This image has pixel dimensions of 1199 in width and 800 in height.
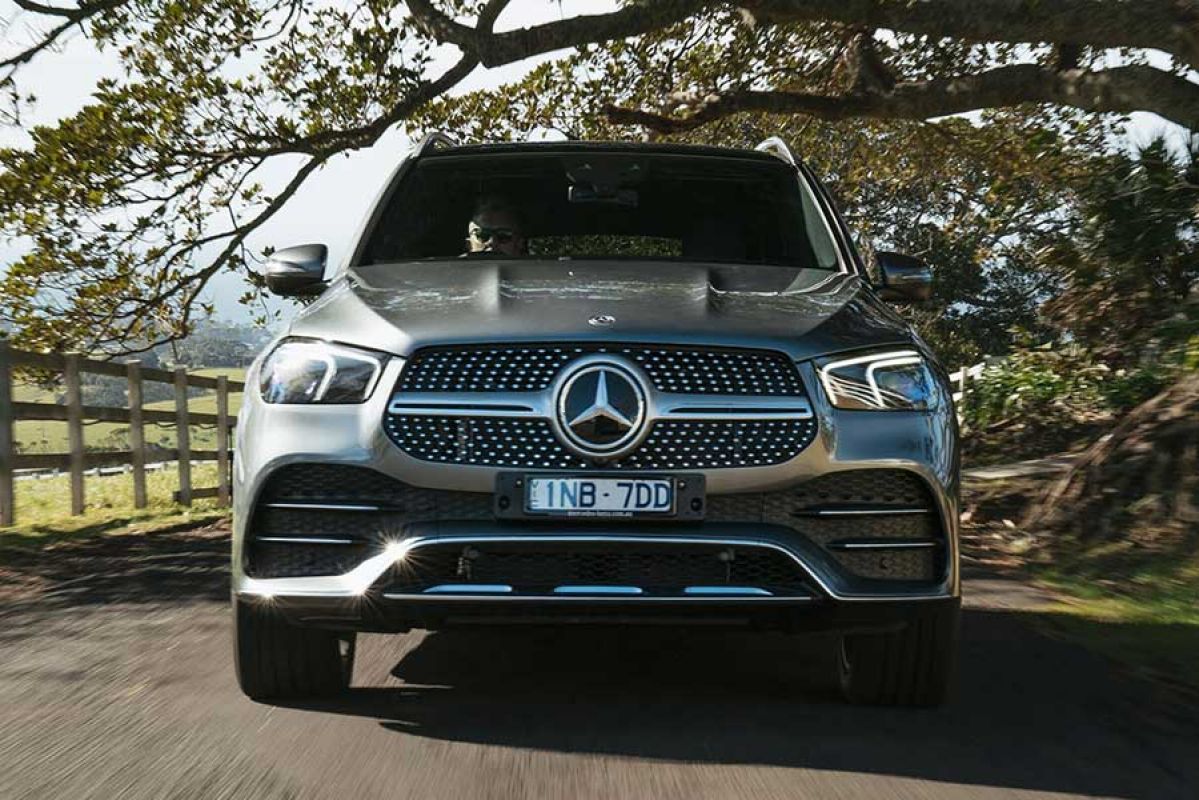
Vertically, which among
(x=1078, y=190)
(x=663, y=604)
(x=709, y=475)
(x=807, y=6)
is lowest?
(x=663, y=604)

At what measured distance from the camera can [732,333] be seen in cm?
415

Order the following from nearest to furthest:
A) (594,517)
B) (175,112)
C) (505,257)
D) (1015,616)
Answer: (594,517) → (505,257) → (1015,616) → (175,112)

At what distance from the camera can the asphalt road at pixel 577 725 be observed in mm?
3666

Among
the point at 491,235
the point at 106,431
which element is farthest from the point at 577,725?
the point at 106,431

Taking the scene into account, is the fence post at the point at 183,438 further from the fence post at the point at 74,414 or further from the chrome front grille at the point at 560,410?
the chrome front grille at the point at 560,410

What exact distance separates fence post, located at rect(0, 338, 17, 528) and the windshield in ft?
21.5

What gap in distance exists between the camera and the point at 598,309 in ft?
13.9

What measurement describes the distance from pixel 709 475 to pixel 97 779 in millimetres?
1691

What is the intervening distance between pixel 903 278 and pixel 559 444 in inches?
71.8

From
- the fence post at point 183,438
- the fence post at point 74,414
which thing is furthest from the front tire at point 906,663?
the fence post at point 183,438

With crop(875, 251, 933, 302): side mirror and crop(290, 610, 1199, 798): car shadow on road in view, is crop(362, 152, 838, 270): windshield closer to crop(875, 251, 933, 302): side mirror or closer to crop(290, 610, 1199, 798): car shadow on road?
crop(875, 251, 933, 302): side mirror

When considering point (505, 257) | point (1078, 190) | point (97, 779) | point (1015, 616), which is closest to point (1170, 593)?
point (1015, 616)

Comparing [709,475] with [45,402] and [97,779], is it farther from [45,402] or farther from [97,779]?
[45,402]

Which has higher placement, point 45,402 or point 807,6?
point 807,6
